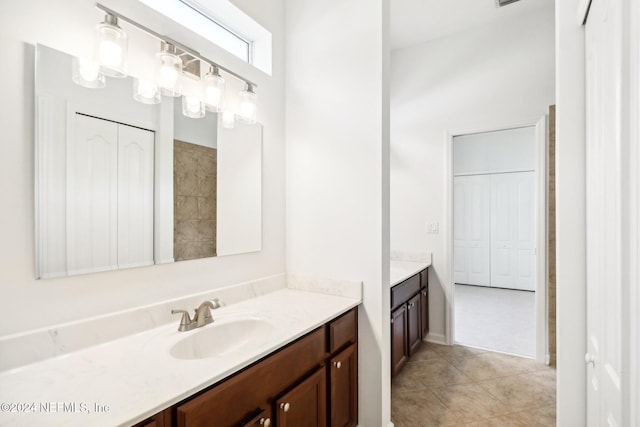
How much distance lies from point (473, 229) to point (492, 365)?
3.44 meters

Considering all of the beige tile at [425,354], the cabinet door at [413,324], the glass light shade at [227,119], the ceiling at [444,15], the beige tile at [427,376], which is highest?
the ceiling at [444,15]

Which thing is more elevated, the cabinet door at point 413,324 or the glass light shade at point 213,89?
the glass light shade at point 213,89

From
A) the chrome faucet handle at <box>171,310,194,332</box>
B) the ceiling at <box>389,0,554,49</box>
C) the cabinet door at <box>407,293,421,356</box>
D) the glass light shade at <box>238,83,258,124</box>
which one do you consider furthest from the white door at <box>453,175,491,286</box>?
the chrome faucet handle at <box>171,310,194,332</box>

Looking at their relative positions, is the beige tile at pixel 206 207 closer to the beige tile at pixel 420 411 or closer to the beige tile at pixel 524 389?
the beige tile at pixel 420 411

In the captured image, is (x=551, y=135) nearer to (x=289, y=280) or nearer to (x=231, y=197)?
(x=289, y=280)

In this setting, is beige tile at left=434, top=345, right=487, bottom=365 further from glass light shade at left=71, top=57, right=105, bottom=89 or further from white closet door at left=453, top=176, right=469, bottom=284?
glass light shade at left=71, top=57, right=105, bottom=89

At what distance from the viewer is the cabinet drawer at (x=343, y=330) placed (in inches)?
63.8

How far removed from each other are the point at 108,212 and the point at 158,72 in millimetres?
664

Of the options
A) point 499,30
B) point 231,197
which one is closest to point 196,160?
point 231,197

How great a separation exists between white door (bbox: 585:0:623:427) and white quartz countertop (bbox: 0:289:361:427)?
3.28 ft

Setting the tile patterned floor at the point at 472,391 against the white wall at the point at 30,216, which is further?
the tile patterned floor at the point at 472,391

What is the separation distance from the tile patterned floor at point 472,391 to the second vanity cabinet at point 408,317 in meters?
0.16

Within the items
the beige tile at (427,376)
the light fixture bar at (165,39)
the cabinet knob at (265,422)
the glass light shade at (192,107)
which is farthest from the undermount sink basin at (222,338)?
the beige tile at (427,376)

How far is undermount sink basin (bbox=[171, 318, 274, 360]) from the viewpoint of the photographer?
1326 mm
